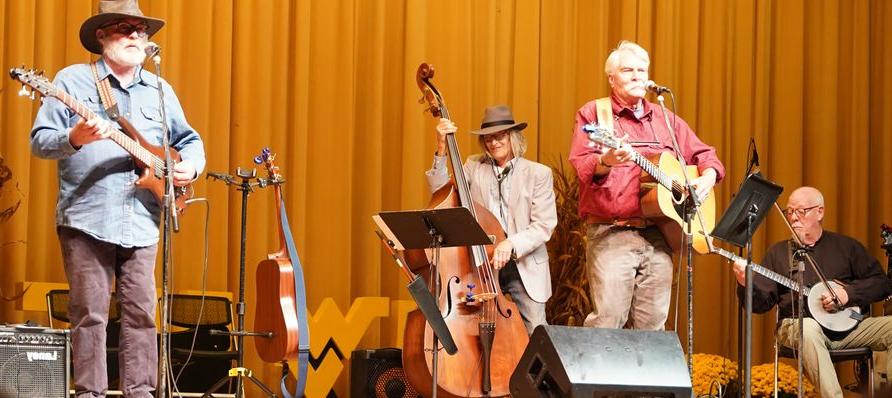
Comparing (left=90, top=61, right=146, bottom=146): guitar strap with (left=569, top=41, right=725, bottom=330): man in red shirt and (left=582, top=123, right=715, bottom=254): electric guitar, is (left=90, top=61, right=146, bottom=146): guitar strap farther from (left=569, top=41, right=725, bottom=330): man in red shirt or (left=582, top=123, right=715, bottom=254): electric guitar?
(left=569, top=41, right=725, bottom=330): man in red shirt

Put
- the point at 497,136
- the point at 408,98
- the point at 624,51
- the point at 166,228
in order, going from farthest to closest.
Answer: the point at 408,98 < the point at 497,136 < the point at 624,51 < the point at 166,228

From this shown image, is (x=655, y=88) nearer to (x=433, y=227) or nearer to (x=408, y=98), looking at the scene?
(x=433, y=227)

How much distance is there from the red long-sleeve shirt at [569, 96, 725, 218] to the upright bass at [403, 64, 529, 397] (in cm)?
58

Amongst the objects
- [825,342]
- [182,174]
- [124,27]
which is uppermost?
[124,27]

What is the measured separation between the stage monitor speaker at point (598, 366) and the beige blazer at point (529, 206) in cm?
155

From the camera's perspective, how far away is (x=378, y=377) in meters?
6.30

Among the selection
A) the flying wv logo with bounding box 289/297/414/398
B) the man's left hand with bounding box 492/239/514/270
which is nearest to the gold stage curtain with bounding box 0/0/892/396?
the flying wv logo with bounding box 289/297/414/398

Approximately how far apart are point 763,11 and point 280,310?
15.3 ft

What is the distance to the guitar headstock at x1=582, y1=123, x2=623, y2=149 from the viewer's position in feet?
15.3

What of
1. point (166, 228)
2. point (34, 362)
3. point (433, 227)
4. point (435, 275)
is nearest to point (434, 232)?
point (433, 227)

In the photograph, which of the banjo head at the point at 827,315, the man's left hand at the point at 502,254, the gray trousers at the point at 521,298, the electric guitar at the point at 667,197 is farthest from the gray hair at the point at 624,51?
the banjo head at the point at 827,315

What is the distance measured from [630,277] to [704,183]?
0.54m

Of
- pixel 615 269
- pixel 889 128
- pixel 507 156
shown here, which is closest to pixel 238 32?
pixel 507 156

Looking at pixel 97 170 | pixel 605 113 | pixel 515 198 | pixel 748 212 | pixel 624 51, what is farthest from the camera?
pixel 515 198
